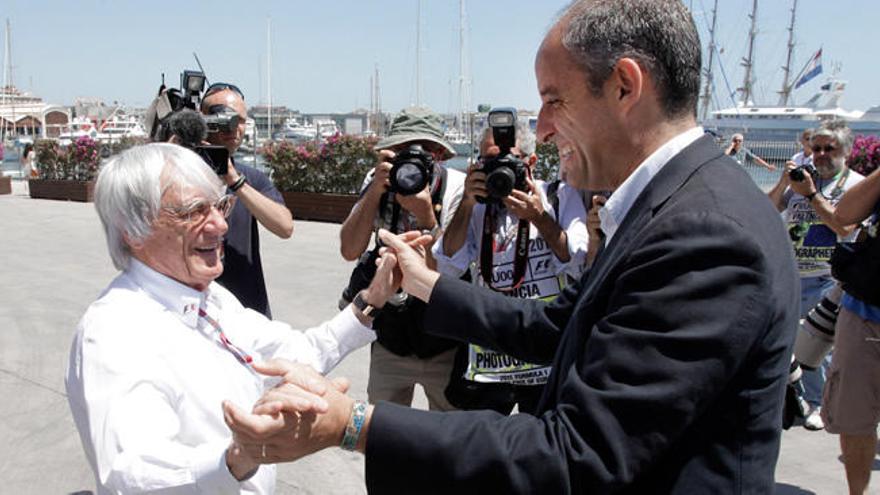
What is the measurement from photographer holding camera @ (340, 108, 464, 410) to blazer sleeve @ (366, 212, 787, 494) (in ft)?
6.28

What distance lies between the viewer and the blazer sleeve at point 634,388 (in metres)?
1.28

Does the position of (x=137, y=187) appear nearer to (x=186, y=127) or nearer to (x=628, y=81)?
(x=186, y=127)

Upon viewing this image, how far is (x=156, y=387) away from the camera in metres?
1.87

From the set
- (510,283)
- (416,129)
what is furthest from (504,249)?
(416,129)

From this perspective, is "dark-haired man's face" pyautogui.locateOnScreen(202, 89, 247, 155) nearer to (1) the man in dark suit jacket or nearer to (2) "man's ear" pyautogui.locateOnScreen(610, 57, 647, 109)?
(1) the man in dark suit jacket

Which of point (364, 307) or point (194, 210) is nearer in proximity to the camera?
point (194, 210)

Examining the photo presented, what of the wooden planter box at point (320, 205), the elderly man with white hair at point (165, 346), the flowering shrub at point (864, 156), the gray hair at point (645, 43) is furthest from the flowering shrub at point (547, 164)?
the gray hair at point (645, 43)

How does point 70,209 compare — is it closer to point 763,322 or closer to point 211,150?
point 211,150

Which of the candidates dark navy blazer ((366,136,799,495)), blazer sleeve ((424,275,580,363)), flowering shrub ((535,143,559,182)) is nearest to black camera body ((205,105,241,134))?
blazer sleeve ((424,275,580,363))

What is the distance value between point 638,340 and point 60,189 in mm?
19693

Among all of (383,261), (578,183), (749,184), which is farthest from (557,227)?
(749,184)

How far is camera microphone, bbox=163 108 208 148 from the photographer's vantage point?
3.28m

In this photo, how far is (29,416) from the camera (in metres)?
5.14

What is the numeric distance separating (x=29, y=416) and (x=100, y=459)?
402 cm
